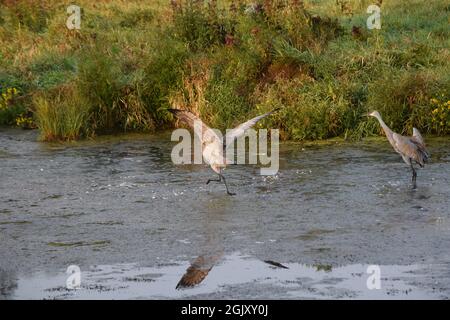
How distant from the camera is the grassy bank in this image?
15.8 metres

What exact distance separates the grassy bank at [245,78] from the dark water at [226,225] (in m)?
0.62

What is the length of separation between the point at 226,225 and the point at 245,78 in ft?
21.6

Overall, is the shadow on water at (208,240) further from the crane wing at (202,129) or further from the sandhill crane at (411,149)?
the sandhill crane at (411,149)

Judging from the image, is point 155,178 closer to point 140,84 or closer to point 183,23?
point 140,84

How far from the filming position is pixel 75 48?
68.6 ft

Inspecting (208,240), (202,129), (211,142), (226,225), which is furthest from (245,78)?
(208,240)

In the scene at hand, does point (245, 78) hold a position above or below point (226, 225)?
above

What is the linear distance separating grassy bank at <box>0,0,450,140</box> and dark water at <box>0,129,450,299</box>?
2.02 feet

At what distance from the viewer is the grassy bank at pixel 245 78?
15.8 meters

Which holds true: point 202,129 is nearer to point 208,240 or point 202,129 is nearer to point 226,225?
point 226,225

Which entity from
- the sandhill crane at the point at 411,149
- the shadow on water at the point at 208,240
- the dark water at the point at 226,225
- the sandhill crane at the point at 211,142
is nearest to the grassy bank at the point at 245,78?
the dark water at the point at 226,225

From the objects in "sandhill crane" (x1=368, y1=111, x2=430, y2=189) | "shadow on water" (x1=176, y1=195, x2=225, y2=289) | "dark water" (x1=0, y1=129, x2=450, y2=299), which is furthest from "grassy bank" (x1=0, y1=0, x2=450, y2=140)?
"shadow on water" (x1=176, y1=195, x2=225, y2=289)

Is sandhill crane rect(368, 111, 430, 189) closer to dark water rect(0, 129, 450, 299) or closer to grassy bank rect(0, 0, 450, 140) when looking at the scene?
dark water rect(0, 129, 450, 299)

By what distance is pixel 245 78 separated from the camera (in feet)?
56.1
